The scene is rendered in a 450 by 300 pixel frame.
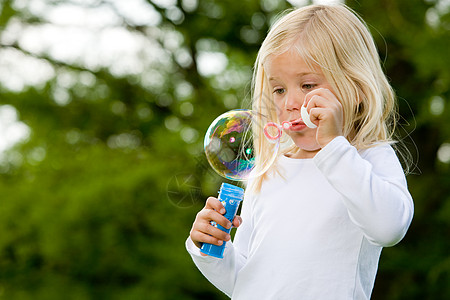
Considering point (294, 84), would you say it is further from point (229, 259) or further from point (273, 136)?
point (229, 259)

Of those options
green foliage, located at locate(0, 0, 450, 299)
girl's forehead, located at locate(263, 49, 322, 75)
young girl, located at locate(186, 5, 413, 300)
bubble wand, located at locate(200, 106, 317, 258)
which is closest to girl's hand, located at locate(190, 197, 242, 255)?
young girl, located at locate(186, 5, 413, 300)

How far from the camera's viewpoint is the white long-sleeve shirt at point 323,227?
1.16 meters

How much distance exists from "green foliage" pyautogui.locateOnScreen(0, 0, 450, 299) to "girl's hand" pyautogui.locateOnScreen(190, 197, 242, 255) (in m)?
3.32

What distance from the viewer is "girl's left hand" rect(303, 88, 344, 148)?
122cm

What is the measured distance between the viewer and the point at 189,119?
537 cm

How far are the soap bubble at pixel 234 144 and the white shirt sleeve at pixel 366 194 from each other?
1.25 feet

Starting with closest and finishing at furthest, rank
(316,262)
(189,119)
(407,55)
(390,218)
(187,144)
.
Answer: (390,218), (316,262), (407,55), (187,144), (189,119)

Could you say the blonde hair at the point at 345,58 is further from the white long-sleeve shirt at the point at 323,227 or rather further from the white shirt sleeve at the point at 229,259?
the white shirt sleeve at the point at 229,259

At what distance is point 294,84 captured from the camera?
131 centimetres

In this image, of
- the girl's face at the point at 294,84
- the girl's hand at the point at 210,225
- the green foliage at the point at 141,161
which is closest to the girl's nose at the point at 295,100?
the girl's face at the point at 294,84

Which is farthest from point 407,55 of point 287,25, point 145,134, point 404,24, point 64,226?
point 287,25

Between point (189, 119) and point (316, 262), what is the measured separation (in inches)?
164

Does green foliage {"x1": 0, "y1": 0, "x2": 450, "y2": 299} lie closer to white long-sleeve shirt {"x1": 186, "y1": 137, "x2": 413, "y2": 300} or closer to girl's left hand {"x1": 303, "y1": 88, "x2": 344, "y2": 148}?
white long-sleeve shirt {"x1": 186, "y1": 137, "x2": 413, "y2": 300}

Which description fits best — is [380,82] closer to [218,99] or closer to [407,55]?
[407,55]
